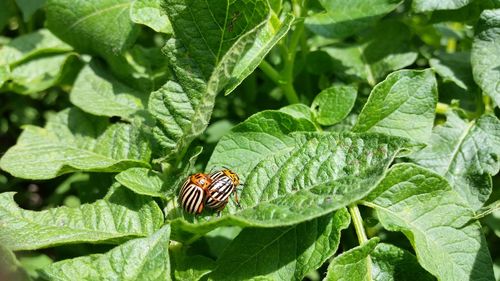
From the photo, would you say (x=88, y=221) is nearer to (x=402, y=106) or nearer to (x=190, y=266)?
(x=190, y=266)

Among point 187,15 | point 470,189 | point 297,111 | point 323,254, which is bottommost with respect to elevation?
point 470,189

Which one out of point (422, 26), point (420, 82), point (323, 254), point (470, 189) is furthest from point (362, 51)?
point (323, 254)

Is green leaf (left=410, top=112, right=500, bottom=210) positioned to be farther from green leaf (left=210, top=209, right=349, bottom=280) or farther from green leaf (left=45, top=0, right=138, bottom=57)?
green leaf (left=45, top=0, right=138, bottom=57)

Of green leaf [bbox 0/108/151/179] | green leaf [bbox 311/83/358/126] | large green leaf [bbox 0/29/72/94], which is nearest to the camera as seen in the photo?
green leaf [bbox 0/108/151/179]

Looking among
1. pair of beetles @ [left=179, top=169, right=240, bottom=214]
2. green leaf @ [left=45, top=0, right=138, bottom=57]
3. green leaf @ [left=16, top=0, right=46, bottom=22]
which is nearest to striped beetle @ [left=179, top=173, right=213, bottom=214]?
pair of beetles @ [left=179, top=169, right=240, bottom=214]

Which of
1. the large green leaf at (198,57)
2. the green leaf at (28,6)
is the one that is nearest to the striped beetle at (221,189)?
the large green leaf at (198,57)

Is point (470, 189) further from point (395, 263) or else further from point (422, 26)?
point (422, 26)

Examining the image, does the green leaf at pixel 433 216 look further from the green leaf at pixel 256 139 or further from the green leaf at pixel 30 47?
the green leaf at pixel 30 47
